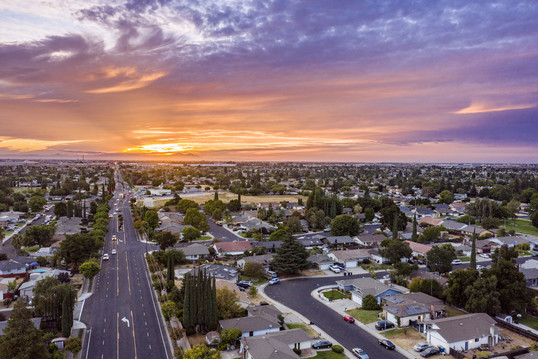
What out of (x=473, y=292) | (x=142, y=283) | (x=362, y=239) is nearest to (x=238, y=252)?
(x=142, y=283)

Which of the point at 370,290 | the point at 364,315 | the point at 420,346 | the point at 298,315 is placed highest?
the point at 370,290

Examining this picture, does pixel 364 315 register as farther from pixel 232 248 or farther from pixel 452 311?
pixel 232 248

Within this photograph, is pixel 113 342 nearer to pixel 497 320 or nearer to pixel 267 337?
pixel 267 337

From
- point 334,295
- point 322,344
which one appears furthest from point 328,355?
point 334,295

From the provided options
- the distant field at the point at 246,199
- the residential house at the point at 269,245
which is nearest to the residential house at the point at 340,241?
the residential house at the point at 269,245

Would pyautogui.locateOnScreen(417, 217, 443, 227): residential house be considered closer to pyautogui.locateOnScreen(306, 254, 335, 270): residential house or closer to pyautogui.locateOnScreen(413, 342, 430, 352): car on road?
pyautogui.locateOnScreen(306, 254, 335, 270): residential house

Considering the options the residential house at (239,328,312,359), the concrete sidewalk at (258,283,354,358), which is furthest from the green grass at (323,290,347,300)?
the residential house at (239,328,312,359)
